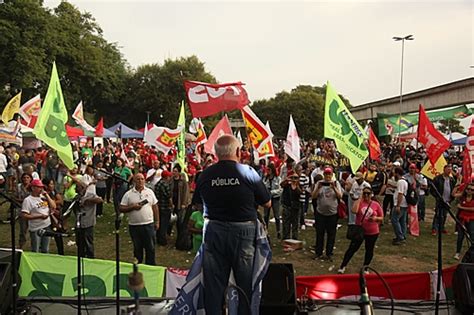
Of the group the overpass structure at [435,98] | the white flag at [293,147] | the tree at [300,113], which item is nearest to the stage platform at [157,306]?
the white flag at [293,147]

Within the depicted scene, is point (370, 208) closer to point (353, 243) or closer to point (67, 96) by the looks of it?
point (353, 243)

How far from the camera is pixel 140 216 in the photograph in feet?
25.1

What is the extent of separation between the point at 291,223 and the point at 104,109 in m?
53.2

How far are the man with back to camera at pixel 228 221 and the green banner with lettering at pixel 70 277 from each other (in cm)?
210

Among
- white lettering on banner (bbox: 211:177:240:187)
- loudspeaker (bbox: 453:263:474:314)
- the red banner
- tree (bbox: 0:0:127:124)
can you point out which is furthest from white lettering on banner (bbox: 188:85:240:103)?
tree (bbox: 0:0:127:124)

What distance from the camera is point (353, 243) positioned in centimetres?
794

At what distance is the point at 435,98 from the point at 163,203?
33847mm

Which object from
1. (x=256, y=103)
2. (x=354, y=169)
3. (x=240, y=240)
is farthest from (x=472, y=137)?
(x=256, y=103)

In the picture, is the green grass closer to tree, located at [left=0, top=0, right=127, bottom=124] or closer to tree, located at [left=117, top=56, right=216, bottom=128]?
tree, located at [left=0, top=0, right=127, bottom=124]

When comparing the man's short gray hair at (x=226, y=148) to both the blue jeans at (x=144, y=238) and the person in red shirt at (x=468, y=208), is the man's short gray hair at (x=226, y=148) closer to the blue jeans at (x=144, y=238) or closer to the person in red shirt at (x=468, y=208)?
the blue jeans at (x=144, y=238)

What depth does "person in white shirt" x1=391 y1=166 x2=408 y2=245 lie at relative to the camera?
34.2ft

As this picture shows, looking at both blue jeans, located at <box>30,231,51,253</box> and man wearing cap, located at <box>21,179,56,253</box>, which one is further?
blue jeans, located at <box>30,231,51,253</box>

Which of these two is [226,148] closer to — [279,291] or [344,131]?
[279,291]

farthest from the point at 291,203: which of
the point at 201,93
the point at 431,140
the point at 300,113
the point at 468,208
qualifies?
the point at 300,113
